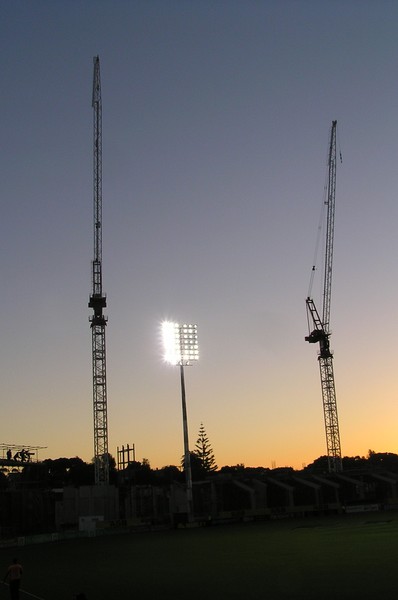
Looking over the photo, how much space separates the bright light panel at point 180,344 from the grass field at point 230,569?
106 feet

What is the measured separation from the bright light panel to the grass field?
32254 mm

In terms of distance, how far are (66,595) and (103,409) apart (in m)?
102

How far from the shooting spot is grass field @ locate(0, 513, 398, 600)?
30000mm

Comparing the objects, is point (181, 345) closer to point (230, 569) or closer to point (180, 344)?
point (180, 344)

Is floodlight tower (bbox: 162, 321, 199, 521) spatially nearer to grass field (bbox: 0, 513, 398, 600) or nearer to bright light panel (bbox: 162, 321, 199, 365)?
bright light panel (bbox: 162, 321, 199, 365)

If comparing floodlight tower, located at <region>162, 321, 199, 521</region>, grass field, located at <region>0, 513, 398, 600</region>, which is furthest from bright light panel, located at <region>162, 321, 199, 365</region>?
grass field, located at <region>0, 513, 398, 600</region>

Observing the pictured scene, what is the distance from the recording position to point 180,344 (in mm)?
92062

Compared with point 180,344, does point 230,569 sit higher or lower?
lower

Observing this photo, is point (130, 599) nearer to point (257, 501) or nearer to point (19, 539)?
point (19, 539)

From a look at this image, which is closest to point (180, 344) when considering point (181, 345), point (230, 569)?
point (181, 345)

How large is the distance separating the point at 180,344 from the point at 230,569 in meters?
53.6

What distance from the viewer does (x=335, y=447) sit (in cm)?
17025

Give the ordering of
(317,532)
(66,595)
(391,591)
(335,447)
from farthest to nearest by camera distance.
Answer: (335,447) → (317,532) → (66,595) → (391,591)

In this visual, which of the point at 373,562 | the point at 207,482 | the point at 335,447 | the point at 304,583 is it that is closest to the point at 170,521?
the point at 207,482
